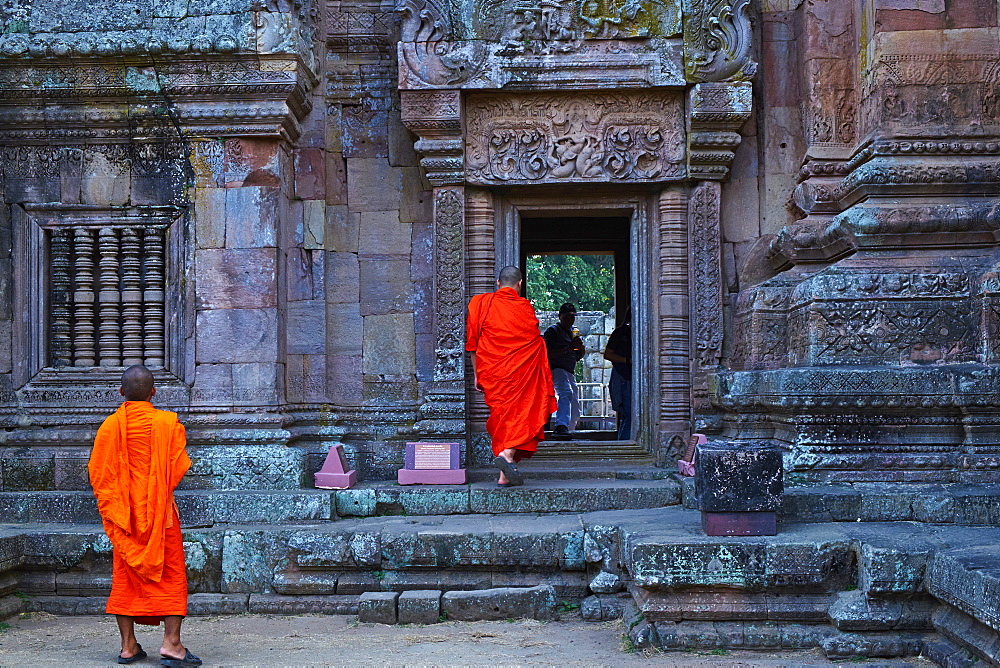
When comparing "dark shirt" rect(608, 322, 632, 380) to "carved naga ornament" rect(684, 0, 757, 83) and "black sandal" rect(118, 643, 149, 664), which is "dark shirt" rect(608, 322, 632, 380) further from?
"black sandal" rect(118, 643, 149, 664)

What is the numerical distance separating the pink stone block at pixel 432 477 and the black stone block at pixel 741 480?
7.69ft

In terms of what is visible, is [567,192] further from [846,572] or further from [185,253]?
[846,572]

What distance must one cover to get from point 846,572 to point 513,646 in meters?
1.79

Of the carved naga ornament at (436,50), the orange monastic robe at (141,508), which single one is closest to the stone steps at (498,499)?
the orange monastic robe at (141,508)

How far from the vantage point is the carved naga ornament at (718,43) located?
25.1ft

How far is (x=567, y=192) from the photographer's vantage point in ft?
26.7

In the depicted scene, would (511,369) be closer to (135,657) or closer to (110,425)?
(110,425)

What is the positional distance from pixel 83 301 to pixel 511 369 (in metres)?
3.24

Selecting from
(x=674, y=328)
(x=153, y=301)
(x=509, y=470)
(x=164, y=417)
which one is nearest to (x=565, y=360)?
(x=674, y=328)

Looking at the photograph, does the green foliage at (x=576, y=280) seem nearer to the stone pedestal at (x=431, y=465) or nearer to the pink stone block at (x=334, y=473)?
the stone pedestal at (x=431, y=465)

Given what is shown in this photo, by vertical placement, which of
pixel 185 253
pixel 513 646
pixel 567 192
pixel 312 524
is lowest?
pixel 513 646

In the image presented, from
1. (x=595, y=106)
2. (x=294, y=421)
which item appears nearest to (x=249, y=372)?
(x=294, y=421)

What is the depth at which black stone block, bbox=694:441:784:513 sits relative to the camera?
5.36 m

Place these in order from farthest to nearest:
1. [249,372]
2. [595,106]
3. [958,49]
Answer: [595,106], [249,372], [958,49]
